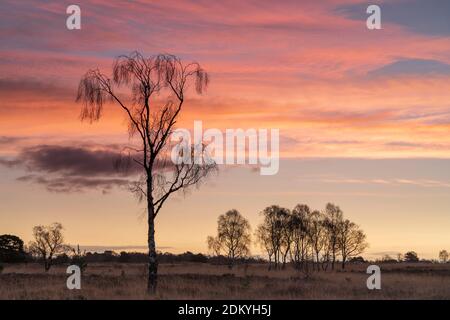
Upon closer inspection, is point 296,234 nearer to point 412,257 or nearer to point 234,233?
point 234,233

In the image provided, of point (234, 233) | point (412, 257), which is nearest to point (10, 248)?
point (234, 233)

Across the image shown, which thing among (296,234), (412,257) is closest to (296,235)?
(296,234)

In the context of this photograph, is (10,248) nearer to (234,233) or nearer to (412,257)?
(234,233)

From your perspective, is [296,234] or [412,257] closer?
[296,234]

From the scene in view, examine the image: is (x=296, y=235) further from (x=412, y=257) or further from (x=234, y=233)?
(x=412, y=257)

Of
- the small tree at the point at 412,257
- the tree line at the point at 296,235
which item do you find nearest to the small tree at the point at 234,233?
the tree line at the point at 296,235

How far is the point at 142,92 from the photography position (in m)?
34.9

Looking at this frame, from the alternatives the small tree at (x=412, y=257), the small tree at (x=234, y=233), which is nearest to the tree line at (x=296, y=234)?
the small tree at (x=234, y=233)

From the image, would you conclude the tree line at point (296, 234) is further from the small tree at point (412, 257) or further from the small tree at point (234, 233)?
the small tree at point (412, 257)

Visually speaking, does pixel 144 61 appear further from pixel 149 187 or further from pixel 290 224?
pixel 290 224

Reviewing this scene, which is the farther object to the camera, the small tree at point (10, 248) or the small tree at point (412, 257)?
the small tree at point (412, 257)
